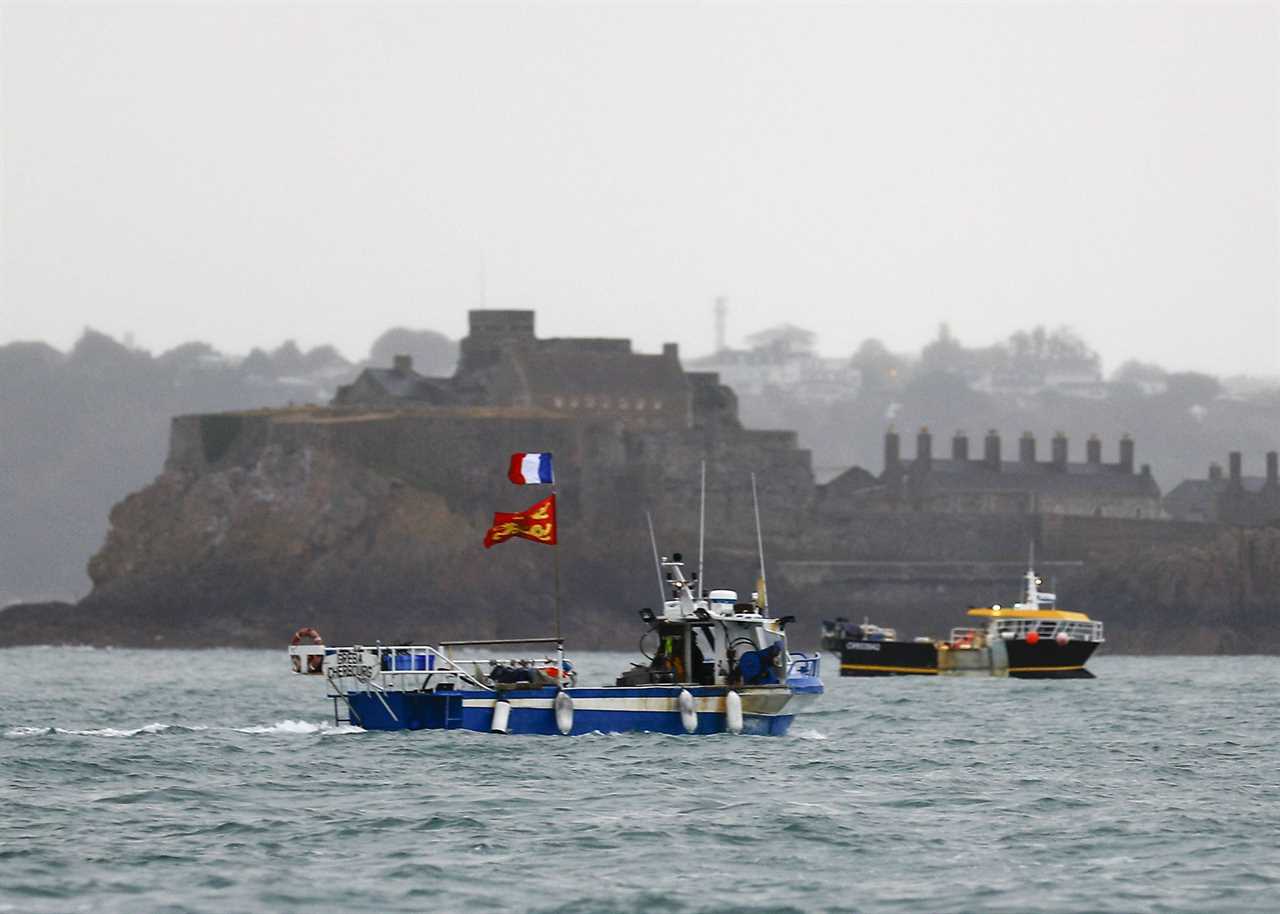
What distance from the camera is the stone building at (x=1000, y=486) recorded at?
105 meters

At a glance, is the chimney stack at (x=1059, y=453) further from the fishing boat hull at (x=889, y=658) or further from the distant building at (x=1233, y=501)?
the fishing boat hull at (x=889, y=658)

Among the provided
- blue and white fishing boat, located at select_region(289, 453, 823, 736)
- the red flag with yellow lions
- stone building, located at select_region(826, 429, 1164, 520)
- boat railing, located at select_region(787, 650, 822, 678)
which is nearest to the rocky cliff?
stone building, located at select_region(826, 429, 1164, 520)

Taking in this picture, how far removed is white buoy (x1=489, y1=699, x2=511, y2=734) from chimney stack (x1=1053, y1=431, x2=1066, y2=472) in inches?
2960

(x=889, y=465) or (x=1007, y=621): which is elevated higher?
(x=889, y=465)

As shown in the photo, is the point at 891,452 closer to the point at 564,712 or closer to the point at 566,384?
the point at 566,384

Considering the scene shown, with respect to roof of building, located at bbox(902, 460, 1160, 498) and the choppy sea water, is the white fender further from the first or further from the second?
roof of building, located at bbox(902, 460, 1160, 498)

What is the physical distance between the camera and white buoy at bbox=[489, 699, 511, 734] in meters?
36.5

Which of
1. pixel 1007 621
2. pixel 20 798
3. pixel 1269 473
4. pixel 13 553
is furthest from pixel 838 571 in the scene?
pixel 13 553

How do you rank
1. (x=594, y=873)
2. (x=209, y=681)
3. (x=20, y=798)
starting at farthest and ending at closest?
(x=209, y=681) < (x=20, y=798) < (x=594, y=873)

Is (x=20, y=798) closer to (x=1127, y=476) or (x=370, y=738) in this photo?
(x=370, y=738)

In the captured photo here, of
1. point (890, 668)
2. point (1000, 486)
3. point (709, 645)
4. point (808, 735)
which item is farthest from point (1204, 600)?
point (709, 645)

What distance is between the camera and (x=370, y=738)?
3747 cm

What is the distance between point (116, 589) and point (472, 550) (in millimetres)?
11802

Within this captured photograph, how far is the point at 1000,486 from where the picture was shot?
108 m
